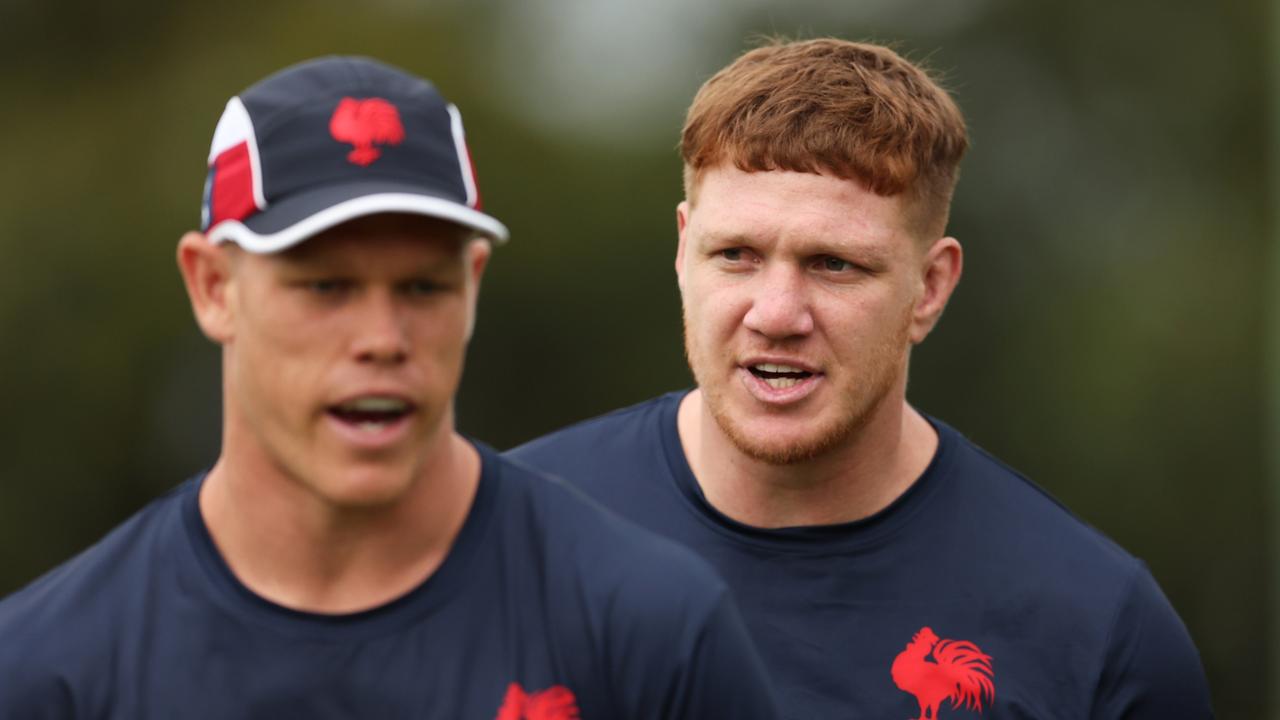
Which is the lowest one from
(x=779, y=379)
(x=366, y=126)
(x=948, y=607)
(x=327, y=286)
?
(x=948, y=607)

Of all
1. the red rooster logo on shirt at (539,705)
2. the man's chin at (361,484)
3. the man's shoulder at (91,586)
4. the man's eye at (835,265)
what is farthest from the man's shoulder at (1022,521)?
the man's shoulder at (91,586)

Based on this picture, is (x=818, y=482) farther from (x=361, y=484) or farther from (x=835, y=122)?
(x=361, y=484)

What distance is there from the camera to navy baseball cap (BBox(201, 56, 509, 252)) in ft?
13.3

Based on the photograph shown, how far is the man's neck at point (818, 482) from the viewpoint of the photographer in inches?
227

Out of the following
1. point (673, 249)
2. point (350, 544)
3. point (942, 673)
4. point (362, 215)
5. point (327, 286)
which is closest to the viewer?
point (362, 215)

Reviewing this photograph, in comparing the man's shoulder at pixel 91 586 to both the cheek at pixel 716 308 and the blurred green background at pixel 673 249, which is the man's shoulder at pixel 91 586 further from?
the blurred green background at pixel 673 249

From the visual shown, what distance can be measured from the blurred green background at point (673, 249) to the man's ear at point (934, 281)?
1335cm

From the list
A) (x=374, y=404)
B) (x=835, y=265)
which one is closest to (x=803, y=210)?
(x=835, y=265)

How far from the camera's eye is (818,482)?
5781 mm

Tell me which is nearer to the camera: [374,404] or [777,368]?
[374,404]

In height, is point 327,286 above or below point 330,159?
below

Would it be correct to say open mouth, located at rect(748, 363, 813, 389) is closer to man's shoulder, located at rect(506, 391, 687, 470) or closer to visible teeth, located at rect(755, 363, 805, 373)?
visible teeth, located at rect(755, 363, 805, 373)

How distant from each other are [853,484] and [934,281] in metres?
0.67

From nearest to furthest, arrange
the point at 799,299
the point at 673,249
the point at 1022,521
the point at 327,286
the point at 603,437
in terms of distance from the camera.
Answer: the point at 327,286 < the point at 799,299 < the point at 1022,521 < the point at 603,437 < the point at 673,249
